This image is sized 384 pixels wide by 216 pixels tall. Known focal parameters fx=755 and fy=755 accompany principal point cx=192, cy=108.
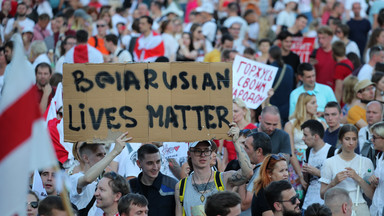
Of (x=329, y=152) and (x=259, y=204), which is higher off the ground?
(x=259, y=204)

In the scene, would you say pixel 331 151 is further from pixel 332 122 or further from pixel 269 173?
pixel 269 173

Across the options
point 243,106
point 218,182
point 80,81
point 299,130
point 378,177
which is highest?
point 80,81

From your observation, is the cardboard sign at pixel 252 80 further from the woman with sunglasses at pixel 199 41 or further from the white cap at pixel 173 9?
the white cap at pixel 173 9

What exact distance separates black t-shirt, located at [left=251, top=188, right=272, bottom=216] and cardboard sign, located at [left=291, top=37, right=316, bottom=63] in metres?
8.84

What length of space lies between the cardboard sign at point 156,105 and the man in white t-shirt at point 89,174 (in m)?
0.16

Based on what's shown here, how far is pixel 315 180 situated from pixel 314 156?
336mm

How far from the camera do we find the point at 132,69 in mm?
7211

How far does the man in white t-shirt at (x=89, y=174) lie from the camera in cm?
→ 710

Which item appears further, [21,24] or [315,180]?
[21,24]

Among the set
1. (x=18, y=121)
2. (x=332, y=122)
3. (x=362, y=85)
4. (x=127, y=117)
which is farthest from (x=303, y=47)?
(x=18, y=121)

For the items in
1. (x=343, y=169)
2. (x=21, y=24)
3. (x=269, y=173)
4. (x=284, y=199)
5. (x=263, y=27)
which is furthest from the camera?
(x=263, y=27)

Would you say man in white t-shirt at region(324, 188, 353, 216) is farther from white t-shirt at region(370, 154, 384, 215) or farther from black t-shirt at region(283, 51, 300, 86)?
black t-shirt at region(283, 51, 300, 86)

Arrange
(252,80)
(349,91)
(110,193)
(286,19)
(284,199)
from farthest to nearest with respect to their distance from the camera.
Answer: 1. (286,19)
2. (349,91)
3. (252,80)
4. (110,193)
5. (284,199)

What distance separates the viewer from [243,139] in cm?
898
